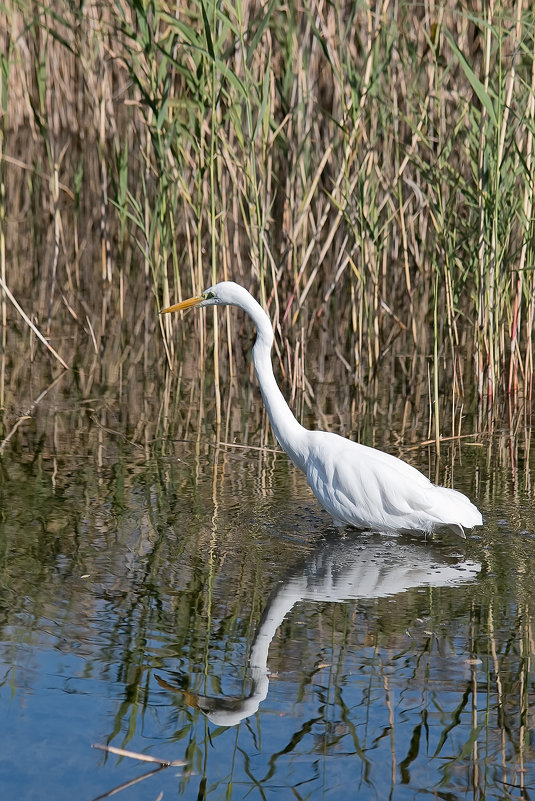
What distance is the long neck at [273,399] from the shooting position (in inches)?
178

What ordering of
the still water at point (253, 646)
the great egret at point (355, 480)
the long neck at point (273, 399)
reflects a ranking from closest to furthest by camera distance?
the still water at point (253, 646) < the great egret at point (355, 480) < the long neck at point (273, 399)

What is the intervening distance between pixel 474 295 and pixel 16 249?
17.7 ft

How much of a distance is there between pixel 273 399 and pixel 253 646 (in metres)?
1.51

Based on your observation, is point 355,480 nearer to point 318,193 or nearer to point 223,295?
point 223,295

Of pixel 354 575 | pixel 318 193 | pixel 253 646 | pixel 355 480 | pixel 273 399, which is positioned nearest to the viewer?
pixel 253 646

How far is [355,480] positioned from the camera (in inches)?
168

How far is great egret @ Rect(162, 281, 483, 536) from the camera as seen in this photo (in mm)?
4113

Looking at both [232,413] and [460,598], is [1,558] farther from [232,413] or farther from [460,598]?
[232,413]

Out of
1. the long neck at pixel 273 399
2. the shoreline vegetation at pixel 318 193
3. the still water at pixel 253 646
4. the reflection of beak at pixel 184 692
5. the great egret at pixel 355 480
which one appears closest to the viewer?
the still water at pixel 253 646

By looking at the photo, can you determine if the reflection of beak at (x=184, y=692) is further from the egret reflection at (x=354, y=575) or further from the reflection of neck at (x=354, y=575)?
the reflection of neck at (x=354, y=575)

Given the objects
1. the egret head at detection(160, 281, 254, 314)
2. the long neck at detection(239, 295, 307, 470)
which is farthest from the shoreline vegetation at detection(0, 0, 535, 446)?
the egret head at detection(160, 281, 254, 314)

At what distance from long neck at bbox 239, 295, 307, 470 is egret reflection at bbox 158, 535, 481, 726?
43 cm

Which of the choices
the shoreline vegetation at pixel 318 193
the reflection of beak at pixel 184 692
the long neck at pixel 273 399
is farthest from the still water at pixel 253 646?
the shoreline vegetation at pixel 318 193

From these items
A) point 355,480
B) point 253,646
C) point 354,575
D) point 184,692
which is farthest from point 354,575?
point 184,692
